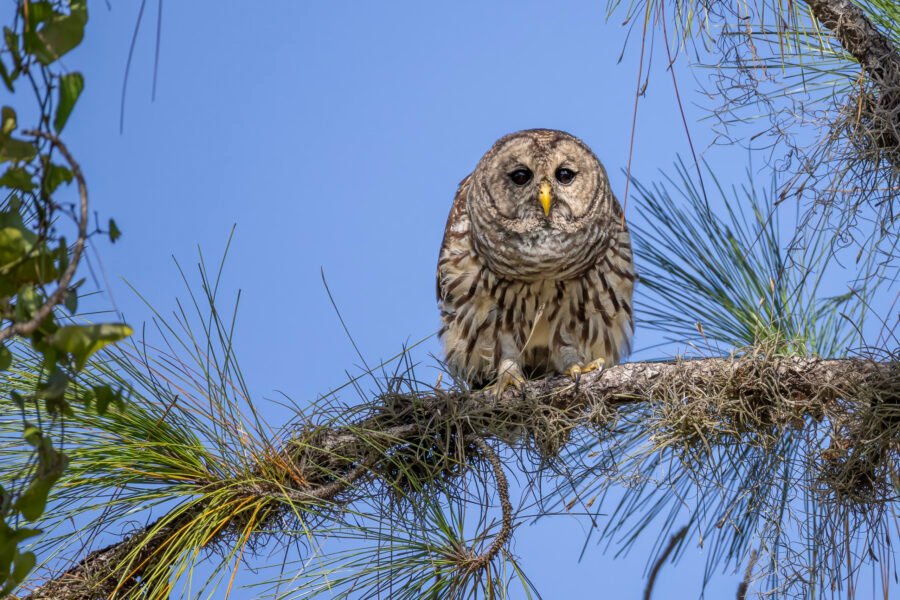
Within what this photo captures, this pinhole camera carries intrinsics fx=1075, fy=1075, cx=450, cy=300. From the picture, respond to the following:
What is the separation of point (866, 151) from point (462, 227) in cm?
209

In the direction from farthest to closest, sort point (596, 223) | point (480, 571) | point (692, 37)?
point (596, 223), point (692, 37), point (480, 571)

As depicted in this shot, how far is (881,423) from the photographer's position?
2826mm

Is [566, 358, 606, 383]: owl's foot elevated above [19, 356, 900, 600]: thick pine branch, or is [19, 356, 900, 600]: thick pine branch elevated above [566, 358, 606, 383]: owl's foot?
[566, 358, 606, 383]: owl's foot

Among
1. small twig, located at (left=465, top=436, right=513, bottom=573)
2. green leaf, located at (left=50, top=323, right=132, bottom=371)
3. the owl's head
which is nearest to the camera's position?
green leaf, located at (left=50, top=323, right=132, bottom=371)

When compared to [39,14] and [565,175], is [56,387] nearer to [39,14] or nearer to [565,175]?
[39,14]

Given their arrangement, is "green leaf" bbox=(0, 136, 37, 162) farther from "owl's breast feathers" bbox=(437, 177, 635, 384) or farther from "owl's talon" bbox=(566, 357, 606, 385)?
Answer: "owl's breast feathers" bbox=(437, 177, 635, 384)

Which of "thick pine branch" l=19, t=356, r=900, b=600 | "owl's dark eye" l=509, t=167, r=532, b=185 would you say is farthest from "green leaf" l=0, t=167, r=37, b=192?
"owl's dark eye" l=509, t=167, r=532, b=185

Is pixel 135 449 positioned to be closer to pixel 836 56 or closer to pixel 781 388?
pixel 781 388

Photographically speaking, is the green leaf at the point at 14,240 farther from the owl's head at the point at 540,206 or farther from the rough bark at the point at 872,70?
the owl's head at the point at 540,206

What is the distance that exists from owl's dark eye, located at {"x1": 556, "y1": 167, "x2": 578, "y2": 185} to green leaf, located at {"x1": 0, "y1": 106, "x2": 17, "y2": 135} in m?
3.48

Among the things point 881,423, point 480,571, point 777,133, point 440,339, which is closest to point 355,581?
point 480,571

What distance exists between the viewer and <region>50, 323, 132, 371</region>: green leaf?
116cm

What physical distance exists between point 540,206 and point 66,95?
3426mm

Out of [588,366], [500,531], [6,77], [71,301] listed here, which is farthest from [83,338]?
[588,366]
